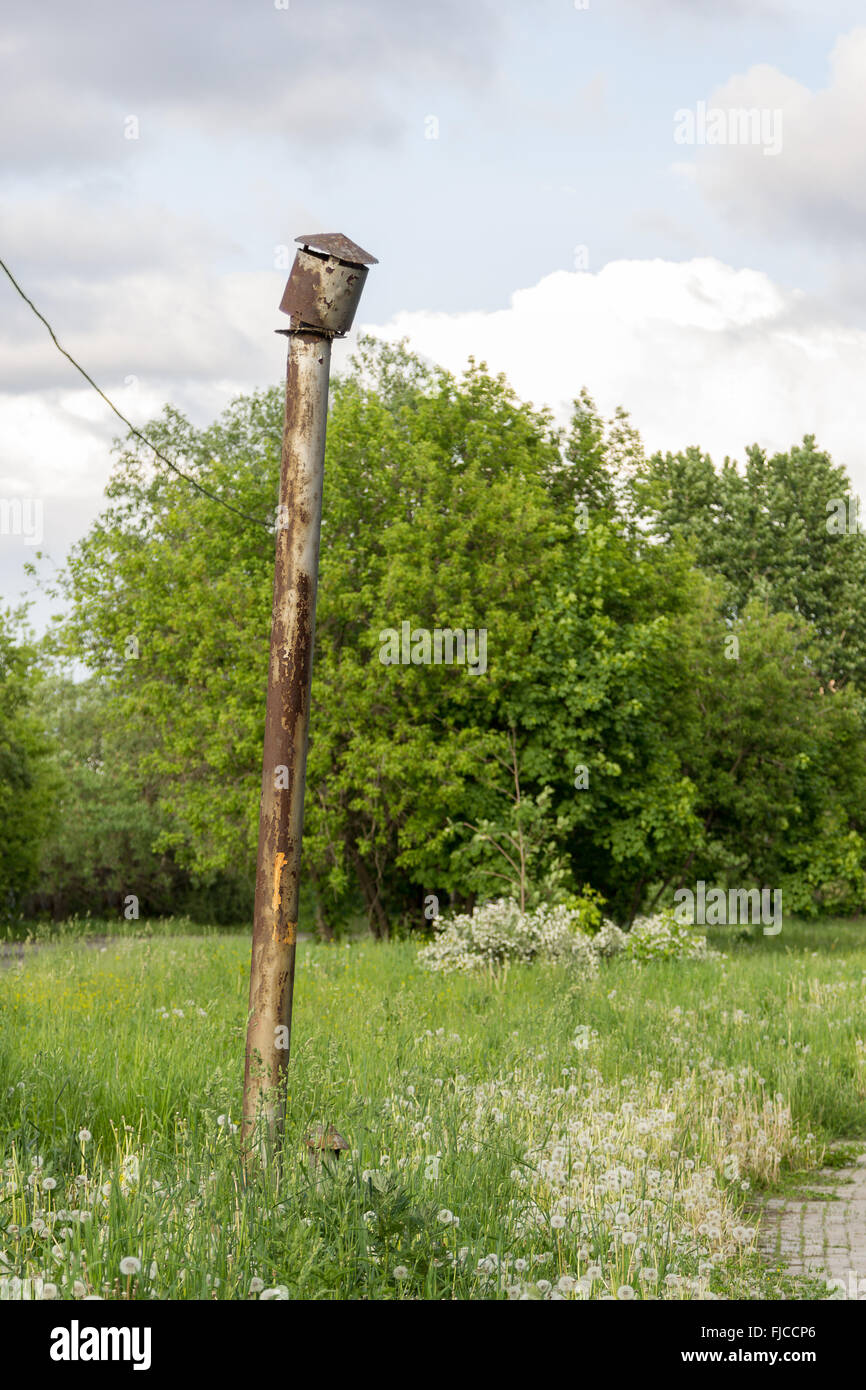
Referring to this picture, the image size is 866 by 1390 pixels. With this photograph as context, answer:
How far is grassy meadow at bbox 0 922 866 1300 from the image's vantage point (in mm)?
4141

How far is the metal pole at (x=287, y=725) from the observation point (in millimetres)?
5559

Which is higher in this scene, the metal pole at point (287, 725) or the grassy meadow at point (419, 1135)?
the metal pole at point (287, 725)

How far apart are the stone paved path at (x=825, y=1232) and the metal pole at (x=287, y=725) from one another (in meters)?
2.55

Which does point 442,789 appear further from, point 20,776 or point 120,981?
point 20,776

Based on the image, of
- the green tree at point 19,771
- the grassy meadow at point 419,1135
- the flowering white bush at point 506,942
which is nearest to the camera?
the grassy meadow at point 419,1135

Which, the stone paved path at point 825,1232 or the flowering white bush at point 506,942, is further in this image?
the flowering white bush at point 506,942

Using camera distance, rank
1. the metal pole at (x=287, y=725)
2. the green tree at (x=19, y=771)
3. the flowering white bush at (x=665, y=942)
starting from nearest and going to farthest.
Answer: the metal pole at (x=287, y=725) → the flowering white bush at (x=665, y=942) → the green tree at (x=19, y=771)

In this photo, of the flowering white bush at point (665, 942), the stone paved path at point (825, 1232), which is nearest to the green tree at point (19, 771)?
the flowering white bush at point (665, 942)

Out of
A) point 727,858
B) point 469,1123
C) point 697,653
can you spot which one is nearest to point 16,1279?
point 469,1123

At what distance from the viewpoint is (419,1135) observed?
591cm

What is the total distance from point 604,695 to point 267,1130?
16.5m

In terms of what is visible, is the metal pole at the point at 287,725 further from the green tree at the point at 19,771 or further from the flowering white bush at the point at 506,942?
the green tree at the point at 19,771

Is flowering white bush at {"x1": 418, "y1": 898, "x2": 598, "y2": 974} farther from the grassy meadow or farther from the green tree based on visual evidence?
the green tree

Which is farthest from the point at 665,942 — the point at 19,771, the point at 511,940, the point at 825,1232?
the point at 19,771
